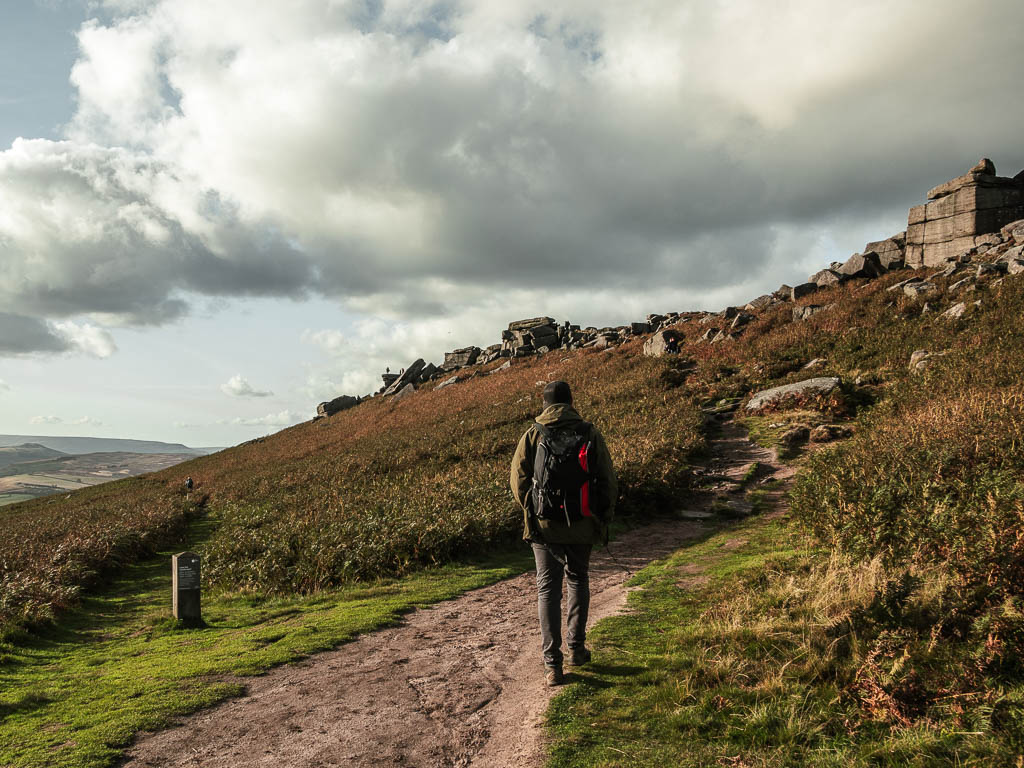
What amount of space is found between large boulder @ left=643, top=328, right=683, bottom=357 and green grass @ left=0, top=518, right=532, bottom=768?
874 inches

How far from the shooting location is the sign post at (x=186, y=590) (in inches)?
391

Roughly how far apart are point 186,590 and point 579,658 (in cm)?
733

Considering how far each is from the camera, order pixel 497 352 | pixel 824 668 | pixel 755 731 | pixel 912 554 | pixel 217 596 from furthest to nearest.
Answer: pixel 497 352
pixel 217 596
pixel 912 554
pixel 824 668
pixel 755 731

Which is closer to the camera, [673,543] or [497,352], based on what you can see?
[673,543]

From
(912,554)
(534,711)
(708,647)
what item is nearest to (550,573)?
(534,711)

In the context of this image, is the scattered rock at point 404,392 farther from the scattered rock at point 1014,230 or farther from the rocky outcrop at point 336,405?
the scattered rock at point 1014,230

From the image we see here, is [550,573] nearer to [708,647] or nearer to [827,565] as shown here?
[708,647]

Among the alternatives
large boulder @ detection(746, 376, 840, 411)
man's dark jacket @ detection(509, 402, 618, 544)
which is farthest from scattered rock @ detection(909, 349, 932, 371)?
man's dark jacket @ detection(509, 402, 618, 544)

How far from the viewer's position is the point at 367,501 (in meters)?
17.1

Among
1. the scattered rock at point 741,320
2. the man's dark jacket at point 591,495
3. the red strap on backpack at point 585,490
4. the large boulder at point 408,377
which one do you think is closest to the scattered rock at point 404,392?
the large boulder at point 408,377

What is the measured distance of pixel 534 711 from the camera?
5297mm

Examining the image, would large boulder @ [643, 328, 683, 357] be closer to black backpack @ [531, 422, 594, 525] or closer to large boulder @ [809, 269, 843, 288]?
large boulder @ [809, 269, 843, 288]

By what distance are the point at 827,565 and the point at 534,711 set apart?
427cm

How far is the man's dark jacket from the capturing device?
5.89 m
